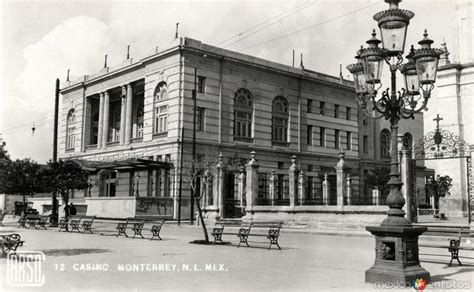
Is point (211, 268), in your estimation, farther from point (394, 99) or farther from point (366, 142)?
point (366, 142)

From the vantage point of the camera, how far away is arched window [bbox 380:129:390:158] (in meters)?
58.8

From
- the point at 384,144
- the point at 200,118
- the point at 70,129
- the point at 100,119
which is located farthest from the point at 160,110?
the point at 384,144

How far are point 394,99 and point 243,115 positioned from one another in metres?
33.7

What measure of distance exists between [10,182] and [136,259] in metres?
44.9

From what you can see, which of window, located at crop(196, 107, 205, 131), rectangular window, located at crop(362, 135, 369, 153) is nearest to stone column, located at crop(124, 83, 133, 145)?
window, located at crop(196, 107, 205, 131)

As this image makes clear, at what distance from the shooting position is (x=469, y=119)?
32.8m

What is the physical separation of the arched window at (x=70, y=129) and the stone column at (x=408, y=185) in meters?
38.1

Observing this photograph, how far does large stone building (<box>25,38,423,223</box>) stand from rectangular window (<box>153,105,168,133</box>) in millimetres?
81

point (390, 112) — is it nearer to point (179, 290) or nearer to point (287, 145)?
point (179, 290)

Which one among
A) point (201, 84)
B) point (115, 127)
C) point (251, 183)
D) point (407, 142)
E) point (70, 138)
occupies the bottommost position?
point (251, 183)

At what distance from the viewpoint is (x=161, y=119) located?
42.3 meters

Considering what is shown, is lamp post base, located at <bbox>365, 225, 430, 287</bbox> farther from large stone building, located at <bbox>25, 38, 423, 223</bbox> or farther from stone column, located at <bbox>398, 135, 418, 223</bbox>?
large stone building, located at <bbox>25, 38, 423, 223</bbox>

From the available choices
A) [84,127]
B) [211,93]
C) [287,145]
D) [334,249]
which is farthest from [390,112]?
[84,127]

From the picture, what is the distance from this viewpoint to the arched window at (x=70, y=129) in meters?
54.1
